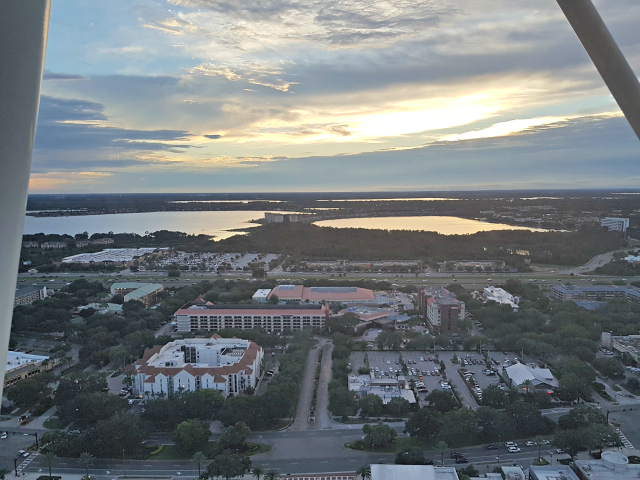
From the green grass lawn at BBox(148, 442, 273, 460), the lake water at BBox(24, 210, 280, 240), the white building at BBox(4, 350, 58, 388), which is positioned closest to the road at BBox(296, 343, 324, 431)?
the green grass lawn at BBox(148, 442, 273, 460)

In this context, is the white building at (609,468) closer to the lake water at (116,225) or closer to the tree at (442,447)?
the tree at (442,447)

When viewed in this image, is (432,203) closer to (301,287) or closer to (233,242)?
(233,242)

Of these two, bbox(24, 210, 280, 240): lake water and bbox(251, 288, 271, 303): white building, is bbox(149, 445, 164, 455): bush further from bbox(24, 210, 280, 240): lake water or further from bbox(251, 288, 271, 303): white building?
bbox(24, 210, 280, 240): lake water

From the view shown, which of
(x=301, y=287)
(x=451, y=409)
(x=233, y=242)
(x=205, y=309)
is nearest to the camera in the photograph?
(x=451, y=409)

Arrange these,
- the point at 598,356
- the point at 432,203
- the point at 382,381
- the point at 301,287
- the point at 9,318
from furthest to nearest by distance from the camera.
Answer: the point at 432,203 < the point at 301,287 < the point at 598,356 < the point at 382,381 < the point at 9,318

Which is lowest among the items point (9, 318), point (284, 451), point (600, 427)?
point (284, 451)

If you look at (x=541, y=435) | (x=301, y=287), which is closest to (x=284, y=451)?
(x=541, y=435)

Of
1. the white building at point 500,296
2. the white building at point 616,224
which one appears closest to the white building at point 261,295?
the white building at point 500,296
